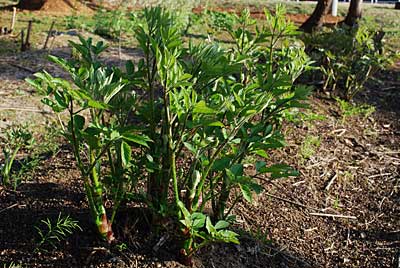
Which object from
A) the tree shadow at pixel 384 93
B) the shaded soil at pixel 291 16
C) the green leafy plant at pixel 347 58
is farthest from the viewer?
the shaded soil at pixel 291 16

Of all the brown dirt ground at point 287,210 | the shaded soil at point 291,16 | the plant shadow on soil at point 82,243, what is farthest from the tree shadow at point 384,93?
the shaded soil at point 291,16

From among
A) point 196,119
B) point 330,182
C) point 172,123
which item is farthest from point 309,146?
point 196,119

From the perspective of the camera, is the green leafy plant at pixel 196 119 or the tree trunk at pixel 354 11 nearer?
the green leafy plant at pixel 196 119

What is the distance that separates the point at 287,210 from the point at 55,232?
1290 millimetres

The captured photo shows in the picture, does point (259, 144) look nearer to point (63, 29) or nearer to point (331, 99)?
point (331, 99)

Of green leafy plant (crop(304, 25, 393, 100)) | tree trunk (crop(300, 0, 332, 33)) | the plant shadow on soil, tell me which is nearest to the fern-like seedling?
the plant shadow on soil

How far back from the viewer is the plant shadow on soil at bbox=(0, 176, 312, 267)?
1.76 meters

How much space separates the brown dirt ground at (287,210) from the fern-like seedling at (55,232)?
0.03 meters

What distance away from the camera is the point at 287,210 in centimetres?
259

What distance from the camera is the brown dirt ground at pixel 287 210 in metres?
1.82

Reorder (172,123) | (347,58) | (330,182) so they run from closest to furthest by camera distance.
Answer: (172,123) < (330,182) < (347,58)

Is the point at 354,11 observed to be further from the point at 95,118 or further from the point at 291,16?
the point at 95,118

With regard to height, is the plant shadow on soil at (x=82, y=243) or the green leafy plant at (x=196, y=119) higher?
the green leafy plant at (x=196, y=119)

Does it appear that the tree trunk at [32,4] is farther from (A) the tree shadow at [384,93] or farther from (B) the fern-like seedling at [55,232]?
(B) the fern-like seedling at [55,232]
